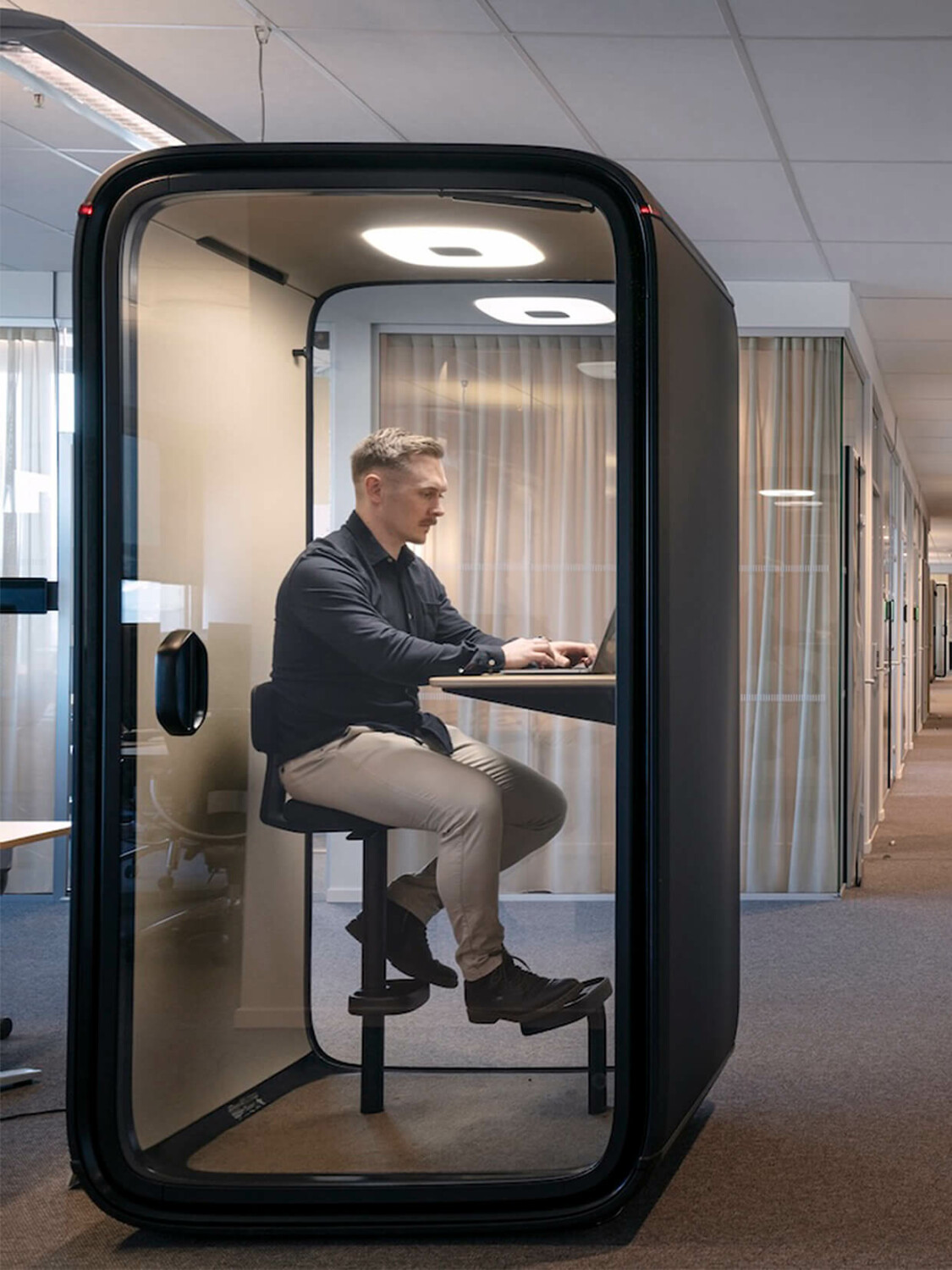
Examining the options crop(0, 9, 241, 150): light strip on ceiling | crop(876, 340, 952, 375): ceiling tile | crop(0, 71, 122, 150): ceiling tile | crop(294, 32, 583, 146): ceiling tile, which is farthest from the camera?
crop(876, 340, 952, 375): ceiling tile

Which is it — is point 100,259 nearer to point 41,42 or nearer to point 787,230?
point 41,42

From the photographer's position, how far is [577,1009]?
10.1ft

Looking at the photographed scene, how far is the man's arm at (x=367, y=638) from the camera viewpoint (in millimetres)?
2990

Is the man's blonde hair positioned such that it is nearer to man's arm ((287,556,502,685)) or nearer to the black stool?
man's arm ((287,556,502,685))

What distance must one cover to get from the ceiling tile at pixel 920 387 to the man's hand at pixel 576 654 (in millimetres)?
7306

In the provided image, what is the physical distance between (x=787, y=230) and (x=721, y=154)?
3.43 ft

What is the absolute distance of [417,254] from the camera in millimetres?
2994

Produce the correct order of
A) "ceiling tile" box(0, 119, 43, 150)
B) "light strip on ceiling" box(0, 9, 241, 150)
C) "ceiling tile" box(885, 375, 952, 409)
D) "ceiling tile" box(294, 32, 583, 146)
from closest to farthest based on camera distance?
"light strip on ceiling" box(0, 9, 241, 150) → "ceiling tile" box(294, 32, 583, 146) → "ceiling tile" box(0, 119, 43, 150) → "ceiling tile" box(885, 375, 952, 409)

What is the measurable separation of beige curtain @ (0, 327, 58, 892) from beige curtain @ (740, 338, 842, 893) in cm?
323

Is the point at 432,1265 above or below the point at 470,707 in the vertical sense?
below

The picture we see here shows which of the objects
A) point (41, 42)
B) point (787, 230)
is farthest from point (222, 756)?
point (787, 230)

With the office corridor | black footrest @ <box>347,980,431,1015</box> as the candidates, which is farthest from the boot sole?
the office corridor

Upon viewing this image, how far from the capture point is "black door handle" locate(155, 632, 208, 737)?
9.89 feet

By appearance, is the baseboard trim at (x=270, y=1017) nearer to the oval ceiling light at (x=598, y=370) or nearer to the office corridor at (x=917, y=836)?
the oval ceiling light at (x=598, y=370)
